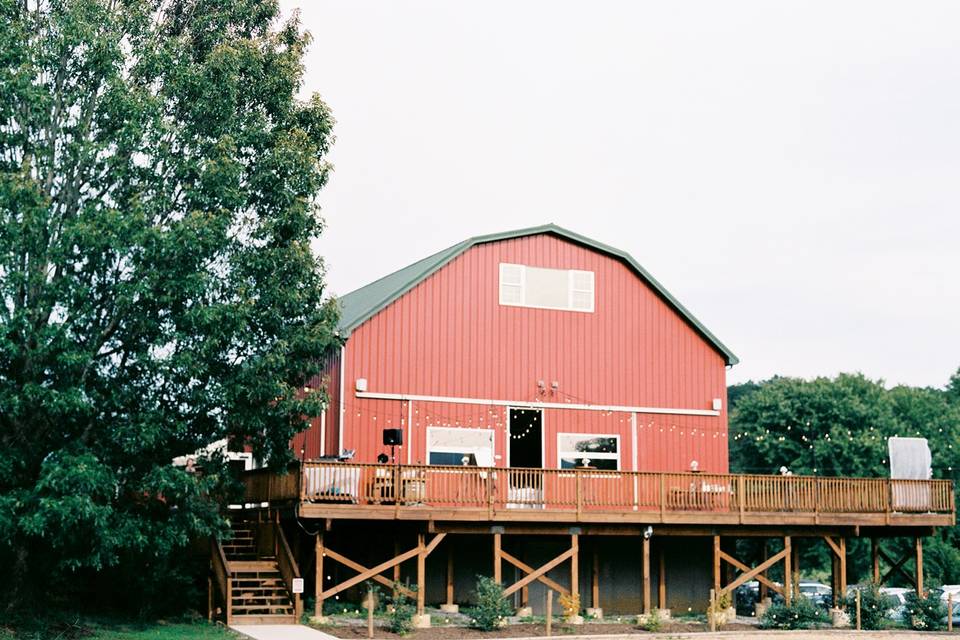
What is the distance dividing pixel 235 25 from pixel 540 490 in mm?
11479

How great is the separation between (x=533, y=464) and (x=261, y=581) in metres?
7.21

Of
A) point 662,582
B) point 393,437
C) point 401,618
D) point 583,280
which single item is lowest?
point 401,618

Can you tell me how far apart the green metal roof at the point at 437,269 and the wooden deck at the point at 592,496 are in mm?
3867

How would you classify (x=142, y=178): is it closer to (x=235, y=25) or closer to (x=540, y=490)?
(x=235, y=25)

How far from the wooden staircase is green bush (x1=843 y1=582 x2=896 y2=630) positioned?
11990 millimetres

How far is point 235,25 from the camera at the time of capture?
24797 mm

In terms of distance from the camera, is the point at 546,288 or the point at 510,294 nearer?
the point at 510,294

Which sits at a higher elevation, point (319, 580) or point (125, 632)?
point (319, 580)

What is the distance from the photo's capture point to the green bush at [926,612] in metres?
26.3

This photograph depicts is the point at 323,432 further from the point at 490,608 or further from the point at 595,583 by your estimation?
the point at 595,583

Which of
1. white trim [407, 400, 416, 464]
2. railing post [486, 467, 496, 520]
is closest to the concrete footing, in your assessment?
railing post [486, 467, 496, 520]

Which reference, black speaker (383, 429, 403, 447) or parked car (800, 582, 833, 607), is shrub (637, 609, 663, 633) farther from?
parked car (800, 582, 833, 607)

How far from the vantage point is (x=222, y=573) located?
76.7ft

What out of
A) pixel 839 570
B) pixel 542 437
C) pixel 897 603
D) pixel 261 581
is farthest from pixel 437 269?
pixel 897 603
